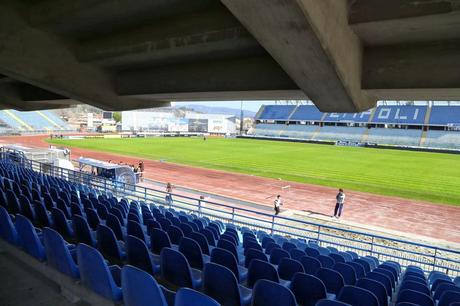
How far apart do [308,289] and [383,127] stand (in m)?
74.1

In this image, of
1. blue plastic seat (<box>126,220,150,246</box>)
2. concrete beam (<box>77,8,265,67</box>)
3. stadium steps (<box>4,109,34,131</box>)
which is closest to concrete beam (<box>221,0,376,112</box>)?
concrete beam (<box>77,8,265,67</box>)

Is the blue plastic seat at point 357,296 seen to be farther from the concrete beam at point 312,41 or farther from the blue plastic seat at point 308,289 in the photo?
the concrete beam at point 312,41

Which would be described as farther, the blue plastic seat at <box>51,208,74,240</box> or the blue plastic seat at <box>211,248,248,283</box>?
the blue plastic seat at <box>51,208,74,240</box>

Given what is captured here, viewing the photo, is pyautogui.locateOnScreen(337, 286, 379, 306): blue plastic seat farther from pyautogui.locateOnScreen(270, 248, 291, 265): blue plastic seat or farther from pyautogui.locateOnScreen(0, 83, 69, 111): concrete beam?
pyautogui.locateOnScreen(0, 83, 69, 111): concrete beam

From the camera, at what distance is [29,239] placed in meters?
4.95

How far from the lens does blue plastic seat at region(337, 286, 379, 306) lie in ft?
13.0

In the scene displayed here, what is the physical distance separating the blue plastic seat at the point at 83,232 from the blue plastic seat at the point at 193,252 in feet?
4.92

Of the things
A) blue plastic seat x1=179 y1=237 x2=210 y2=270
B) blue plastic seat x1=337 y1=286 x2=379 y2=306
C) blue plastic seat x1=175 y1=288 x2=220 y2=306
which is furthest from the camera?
blue plastic seat x1=179 y1=237 x2=210 y2=270

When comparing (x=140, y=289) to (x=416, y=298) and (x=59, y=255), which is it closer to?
(x=59, y=255)

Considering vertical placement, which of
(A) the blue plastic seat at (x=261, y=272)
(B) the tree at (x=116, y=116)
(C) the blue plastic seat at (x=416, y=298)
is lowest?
(C) the blue plastic seat at (x=416, y=298)

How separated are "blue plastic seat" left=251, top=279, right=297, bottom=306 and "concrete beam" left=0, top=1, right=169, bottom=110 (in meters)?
7.26

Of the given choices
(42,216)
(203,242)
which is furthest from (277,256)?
(42,216)

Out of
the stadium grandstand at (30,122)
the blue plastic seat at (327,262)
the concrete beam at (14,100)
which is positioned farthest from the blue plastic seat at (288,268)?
the stadium grandstand at (30,122)

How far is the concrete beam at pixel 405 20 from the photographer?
4.49 metres
